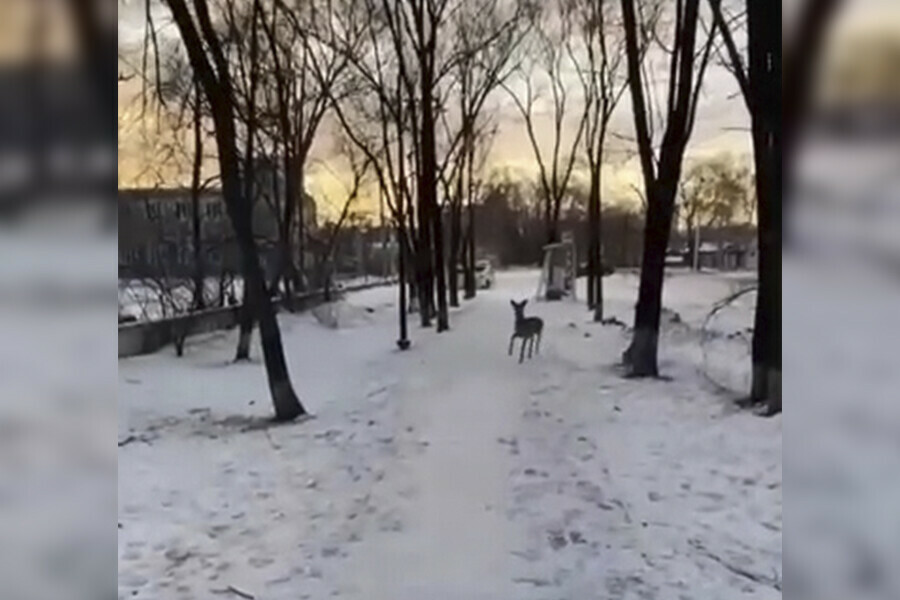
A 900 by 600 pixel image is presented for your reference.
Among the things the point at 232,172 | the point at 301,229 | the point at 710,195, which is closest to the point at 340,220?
the point at 301,229

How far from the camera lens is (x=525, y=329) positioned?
1321mm

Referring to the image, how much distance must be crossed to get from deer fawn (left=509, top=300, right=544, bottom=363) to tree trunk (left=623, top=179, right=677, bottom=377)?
0.13 meters

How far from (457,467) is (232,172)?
1.64 ft

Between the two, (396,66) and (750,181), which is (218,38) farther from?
(750,181)

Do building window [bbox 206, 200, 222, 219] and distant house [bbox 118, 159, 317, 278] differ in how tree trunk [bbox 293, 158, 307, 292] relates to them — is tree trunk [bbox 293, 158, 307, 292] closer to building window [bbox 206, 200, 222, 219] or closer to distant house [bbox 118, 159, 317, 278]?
distant house [bbox 118, 159, 317, 278]

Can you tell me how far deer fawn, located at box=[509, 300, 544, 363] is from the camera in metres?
1.31

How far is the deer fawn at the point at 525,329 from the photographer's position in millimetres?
1311

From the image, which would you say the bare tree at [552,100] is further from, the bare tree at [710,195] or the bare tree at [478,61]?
the bare tree at [710,195]

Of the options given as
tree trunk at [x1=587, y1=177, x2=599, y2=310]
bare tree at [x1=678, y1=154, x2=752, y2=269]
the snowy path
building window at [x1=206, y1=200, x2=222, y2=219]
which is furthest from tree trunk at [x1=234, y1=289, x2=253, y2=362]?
bare tree at [x1=678, y1=154, x2=752, y2=269]

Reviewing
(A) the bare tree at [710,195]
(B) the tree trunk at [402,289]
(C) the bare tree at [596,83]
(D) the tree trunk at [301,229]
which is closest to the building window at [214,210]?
(D) the tree trunk at [301,229]

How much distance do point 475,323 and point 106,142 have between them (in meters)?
0.55

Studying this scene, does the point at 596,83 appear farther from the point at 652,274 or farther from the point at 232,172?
the point at 232,172

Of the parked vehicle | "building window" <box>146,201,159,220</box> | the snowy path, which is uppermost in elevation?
"building window" <box>146,201,159,220</box>

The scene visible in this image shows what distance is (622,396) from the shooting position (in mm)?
1279
